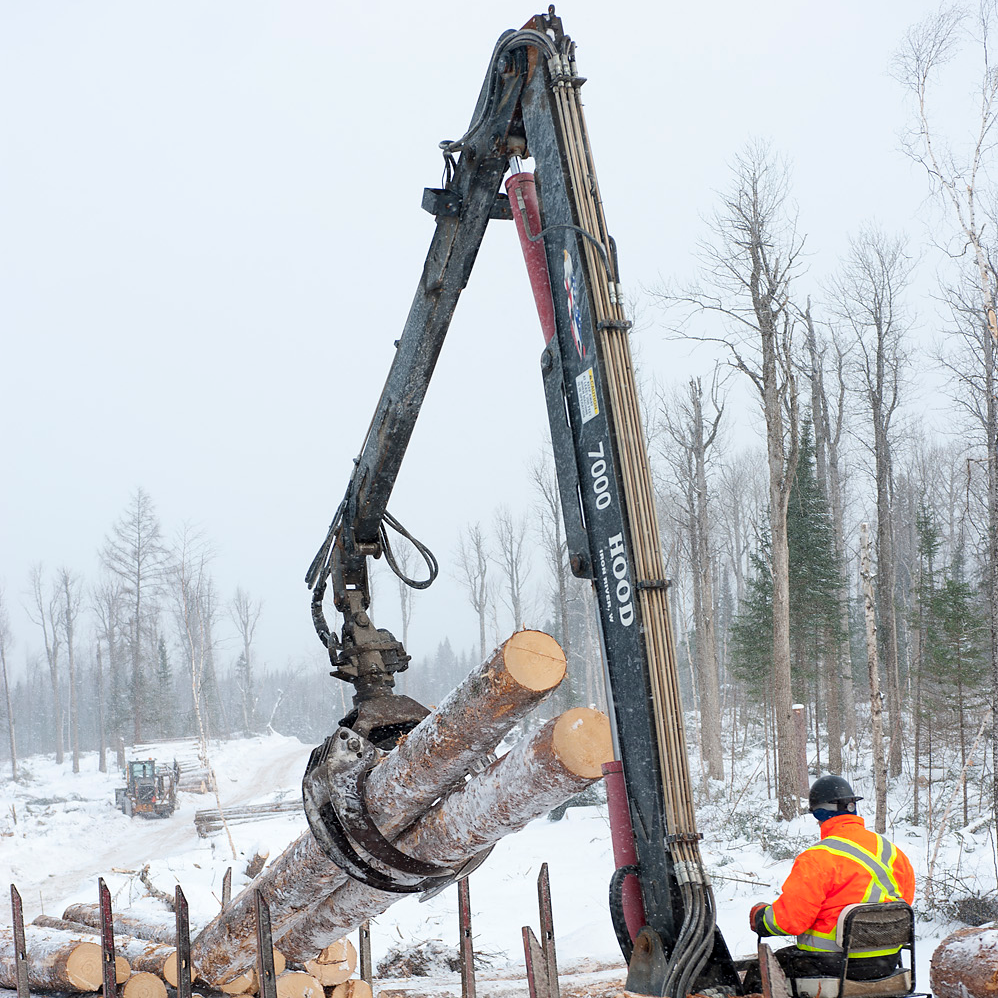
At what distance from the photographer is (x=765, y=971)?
2529 mm

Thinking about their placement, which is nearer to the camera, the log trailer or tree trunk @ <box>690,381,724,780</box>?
the log trailer

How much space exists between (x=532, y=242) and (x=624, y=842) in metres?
2.21

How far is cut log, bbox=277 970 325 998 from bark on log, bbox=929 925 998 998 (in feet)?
12.9

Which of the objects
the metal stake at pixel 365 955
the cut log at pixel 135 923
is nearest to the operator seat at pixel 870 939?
the metal stake at pixel 365 955

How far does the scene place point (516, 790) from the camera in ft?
10.7

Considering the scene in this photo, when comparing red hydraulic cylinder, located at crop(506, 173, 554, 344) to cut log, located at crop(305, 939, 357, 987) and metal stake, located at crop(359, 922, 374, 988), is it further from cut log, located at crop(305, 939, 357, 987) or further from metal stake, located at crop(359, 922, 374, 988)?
metal stake, located at crop(359, 922, 374, 988)

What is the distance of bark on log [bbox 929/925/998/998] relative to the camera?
5.43m

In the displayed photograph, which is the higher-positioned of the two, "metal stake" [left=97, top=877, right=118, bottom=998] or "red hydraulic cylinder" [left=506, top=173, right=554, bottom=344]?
"red hydraulic cylinder" [left=506, top=173, right=554, bottom=344]

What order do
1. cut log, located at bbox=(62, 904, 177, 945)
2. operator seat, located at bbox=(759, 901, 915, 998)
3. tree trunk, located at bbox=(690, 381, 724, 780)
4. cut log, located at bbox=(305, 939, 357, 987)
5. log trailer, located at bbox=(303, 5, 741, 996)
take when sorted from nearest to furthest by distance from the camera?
log trailer, located at bbox=(303, 5, 741, 996)
operator seat, located at bbox=(759, 901, 915, 998)
cut log, located at bbox=(305, 939, 357, 987)
cut log, located at bbox=(62, 904, 177, 945)
tree trunk, located at bbox=(690, 381, 724, 780)

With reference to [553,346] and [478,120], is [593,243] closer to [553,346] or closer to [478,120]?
[553,346]

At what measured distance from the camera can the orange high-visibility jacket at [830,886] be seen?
3.67m

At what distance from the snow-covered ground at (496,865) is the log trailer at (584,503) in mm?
4098

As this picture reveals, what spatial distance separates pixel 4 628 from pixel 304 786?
178 ft

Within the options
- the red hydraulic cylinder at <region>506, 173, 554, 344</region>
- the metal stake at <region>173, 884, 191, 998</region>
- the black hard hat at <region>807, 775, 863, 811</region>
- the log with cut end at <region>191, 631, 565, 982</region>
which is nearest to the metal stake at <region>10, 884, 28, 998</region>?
the metal stake at <region>173, 884, 191, 998</region>
